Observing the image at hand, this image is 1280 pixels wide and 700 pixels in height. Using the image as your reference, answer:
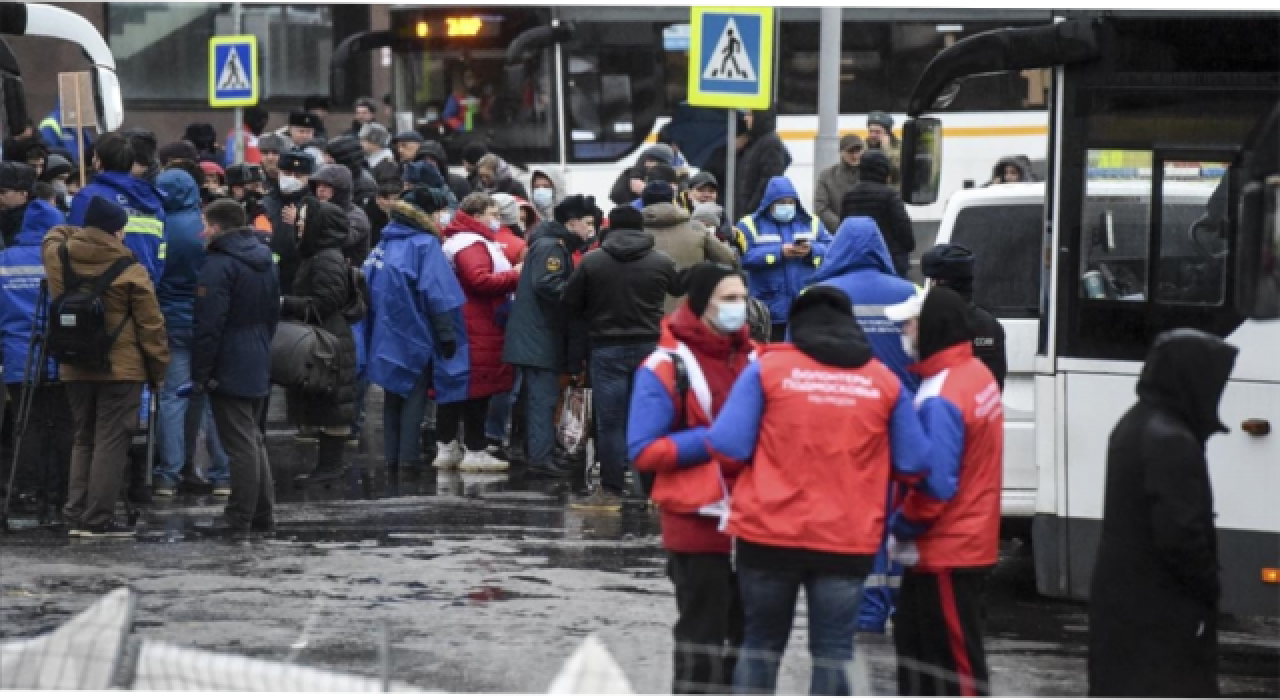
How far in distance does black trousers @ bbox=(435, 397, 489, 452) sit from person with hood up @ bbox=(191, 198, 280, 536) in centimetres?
274

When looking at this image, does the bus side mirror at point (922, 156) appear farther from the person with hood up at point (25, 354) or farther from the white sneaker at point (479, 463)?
the white sneaker at point (479, 463)

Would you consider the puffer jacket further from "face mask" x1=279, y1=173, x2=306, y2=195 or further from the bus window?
the bus window

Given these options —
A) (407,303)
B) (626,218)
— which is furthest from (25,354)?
(626,218)

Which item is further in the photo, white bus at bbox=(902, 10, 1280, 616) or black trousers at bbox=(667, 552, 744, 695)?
white bus at bbox=(902, 10, 1280, 616)

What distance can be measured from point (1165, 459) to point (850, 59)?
2114cm

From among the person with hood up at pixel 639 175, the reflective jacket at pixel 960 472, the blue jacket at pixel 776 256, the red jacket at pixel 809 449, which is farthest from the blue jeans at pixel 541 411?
the red jacket at pixel 809 449

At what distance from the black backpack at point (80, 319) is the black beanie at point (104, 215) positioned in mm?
183

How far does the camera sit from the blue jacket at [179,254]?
1341 cm

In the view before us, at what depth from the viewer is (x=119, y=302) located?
39.5 ft

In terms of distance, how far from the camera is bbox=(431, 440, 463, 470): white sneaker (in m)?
15.6

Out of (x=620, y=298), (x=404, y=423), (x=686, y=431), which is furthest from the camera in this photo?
(x=404, y=423)

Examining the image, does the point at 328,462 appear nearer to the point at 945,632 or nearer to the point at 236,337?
the point at 236,337

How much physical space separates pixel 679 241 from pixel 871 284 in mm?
3913

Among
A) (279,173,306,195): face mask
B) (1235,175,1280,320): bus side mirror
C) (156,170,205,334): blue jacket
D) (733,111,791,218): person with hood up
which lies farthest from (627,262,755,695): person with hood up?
(733,111,791,218): person with hood up
